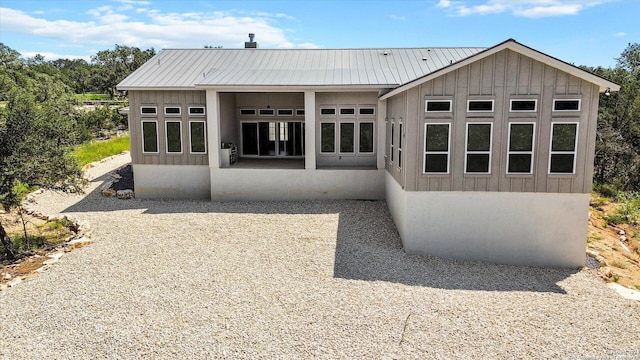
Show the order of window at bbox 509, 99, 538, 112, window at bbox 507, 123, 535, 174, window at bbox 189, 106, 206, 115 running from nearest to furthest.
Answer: window at bbox 509, 99, 538, 112 → window at bbox 507, 123, 535, 174 → window at bbox 189, 106, 206, 115

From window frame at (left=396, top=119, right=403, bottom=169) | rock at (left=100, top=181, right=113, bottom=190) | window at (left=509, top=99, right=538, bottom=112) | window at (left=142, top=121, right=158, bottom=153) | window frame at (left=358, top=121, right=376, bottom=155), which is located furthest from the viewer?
rock at (left=100, top=181, right=113, bottom=190)

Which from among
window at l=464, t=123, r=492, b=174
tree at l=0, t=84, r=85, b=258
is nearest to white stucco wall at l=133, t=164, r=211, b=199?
tree at l=0, t=84, r=85, b=258

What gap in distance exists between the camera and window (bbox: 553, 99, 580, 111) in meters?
9.60

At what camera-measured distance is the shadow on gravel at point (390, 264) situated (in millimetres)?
8836

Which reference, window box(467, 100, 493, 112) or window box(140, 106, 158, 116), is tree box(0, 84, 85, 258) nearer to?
window box(140, 106, 158, 116)

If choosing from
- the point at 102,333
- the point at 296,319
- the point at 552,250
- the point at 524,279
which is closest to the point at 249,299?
the point at 296,319

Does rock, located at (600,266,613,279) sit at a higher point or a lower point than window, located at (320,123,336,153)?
lower

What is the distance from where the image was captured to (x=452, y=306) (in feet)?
24.9

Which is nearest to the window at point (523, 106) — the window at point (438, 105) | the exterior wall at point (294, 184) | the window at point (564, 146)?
the window at point (564, 146)

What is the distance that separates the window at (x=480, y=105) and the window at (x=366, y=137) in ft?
19.5

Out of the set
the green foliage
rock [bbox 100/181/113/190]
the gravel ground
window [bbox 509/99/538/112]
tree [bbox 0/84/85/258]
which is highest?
window [bbox 509/99/538/112]

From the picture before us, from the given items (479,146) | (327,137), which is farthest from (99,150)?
(479,146)

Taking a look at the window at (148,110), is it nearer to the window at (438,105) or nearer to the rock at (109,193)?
the rock at (109,193)

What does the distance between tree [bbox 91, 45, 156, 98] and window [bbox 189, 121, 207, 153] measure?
38.8 m
